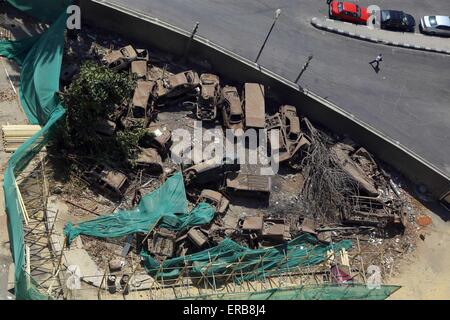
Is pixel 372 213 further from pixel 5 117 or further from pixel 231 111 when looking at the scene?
pixel 5 117

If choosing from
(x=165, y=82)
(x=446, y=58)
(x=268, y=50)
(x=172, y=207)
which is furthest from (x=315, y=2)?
(x=172, y=207)

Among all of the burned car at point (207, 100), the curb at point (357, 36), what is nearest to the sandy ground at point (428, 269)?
the curb at point (357, 36)

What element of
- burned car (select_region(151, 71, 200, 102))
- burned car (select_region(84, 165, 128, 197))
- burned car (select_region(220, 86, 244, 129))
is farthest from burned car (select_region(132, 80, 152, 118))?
burned car (select_region(220, 86, 244, 129))

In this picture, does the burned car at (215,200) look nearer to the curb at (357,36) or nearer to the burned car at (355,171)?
the burned car at (355,171)

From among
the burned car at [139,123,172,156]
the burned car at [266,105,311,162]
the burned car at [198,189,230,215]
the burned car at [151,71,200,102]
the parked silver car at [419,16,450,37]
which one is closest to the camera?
the burned car at [198,189,230,215]

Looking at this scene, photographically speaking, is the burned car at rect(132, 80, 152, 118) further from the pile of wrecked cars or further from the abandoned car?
the abandoned car

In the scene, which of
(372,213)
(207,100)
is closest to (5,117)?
(207,100)
